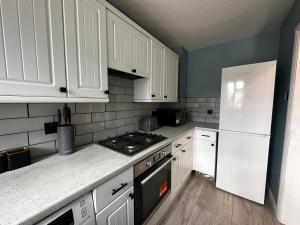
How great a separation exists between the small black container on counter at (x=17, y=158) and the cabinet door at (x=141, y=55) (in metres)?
1.08

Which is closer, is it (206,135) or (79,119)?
(79,119)

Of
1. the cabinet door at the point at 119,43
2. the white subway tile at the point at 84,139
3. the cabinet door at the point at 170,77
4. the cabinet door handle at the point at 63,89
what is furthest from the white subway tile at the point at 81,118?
the cabinet door at the point at 170,77

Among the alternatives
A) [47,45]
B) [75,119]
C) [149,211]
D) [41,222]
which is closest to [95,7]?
[47,45]

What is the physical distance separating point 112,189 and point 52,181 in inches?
13.0

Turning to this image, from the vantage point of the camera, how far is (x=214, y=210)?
1.62 metres

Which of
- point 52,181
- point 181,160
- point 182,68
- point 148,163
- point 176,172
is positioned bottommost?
point 176,172

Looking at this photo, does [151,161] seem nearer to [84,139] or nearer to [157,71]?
[84,139]

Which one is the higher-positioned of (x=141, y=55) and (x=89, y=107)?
(x=141, y=55)

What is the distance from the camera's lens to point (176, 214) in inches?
61.9

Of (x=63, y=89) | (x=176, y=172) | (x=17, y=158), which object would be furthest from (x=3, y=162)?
(x=176, y=172)

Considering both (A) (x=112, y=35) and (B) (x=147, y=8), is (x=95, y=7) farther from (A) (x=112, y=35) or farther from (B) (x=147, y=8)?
(B) (x=147, y=8)

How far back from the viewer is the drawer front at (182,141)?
1.60 m

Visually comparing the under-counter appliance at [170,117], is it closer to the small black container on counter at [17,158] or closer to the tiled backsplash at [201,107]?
the tiled backsplash at [201,107]

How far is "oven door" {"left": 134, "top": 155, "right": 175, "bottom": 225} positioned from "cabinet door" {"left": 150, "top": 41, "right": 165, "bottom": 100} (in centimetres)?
85
